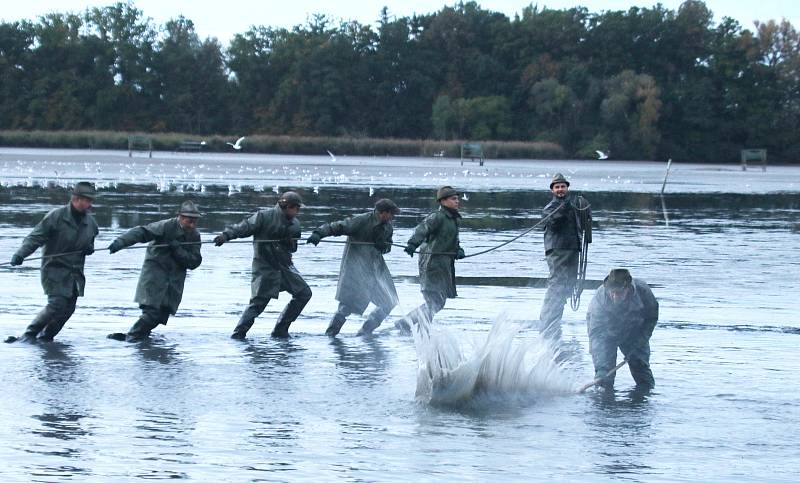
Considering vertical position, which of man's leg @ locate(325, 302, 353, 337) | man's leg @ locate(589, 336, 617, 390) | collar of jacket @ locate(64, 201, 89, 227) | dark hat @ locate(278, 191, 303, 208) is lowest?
man's leg @ locate(325, 302, 353, 337)

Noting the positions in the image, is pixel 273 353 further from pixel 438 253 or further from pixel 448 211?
pixel 448 211

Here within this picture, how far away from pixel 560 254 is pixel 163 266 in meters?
4.16

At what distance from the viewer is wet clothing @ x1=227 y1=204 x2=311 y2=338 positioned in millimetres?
14109

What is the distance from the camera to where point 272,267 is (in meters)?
14.3

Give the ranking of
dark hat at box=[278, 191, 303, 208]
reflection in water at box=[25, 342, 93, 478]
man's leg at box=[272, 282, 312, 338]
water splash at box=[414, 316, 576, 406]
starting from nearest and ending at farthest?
reflection in water at box=[25, 342, 93, 478] < water splash at box=[414, 316, 576, 406] < dark hat at box=[278, 191, 303, 208] < man's leg at box=[272, 282, 312, 338]

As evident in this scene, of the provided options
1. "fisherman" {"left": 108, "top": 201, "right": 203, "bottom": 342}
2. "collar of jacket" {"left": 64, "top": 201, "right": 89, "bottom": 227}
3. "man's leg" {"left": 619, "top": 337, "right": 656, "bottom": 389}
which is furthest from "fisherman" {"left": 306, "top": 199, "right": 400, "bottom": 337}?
"man's leg" {"left": 619, "top": 337, "right": 656, "bottom": 389}

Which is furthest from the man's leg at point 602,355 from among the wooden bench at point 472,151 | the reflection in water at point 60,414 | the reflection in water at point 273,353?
the wooden bench at point 472,151

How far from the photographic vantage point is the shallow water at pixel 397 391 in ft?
30.4

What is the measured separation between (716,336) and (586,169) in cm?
6445

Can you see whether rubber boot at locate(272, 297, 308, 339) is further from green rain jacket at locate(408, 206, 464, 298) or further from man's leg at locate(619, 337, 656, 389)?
man's leg at locate(619, 337, 656, 389)

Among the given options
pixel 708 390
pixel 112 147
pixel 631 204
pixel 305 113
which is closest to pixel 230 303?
pixel 708 390

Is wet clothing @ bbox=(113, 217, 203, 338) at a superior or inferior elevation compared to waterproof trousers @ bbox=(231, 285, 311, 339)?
superior

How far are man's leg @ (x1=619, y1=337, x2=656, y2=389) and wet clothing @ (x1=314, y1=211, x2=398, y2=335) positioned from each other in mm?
3594

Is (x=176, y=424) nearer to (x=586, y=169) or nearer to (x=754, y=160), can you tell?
(x=586, y=169)
